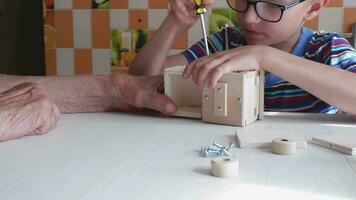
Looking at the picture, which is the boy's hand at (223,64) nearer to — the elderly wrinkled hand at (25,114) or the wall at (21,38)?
the elderly wrinkled hand at (25,114)

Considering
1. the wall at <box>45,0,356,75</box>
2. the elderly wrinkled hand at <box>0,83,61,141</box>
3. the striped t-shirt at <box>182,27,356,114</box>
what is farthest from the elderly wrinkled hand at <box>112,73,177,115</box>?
the wall at <box>45,0,356,75</box>

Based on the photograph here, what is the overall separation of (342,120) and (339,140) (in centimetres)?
21

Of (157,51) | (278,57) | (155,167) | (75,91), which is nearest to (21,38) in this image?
(157,51)

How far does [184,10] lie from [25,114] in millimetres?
503

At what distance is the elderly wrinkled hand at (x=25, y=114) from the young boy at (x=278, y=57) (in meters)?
0.28

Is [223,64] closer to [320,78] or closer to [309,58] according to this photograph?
[320,78]

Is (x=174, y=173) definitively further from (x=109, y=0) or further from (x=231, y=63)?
(x=109, y=0)

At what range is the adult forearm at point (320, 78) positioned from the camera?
85 cm

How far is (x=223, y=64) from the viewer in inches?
33.1

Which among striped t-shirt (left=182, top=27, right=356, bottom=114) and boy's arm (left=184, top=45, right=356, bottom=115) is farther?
striped t-shirt (left=182, top=27, right=356, bottom=114)

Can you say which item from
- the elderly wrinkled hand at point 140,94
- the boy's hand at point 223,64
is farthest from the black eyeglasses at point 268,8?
the elderly wrinkled hand at point 140,94

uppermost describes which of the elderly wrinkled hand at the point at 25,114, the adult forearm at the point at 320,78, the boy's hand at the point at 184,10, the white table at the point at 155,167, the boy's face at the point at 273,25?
the boy's hand at the point at 184,10

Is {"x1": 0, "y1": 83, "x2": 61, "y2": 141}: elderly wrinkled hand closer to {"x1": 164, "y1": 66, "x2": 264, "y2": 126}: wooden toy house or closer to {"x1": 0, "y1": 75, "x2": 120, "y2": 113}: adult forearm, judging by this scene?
{"x1": 0, "y1": 75, "x2": 120, "y2": 113}: adult forearm

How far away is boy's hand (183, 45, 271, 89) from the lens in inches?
32.8
